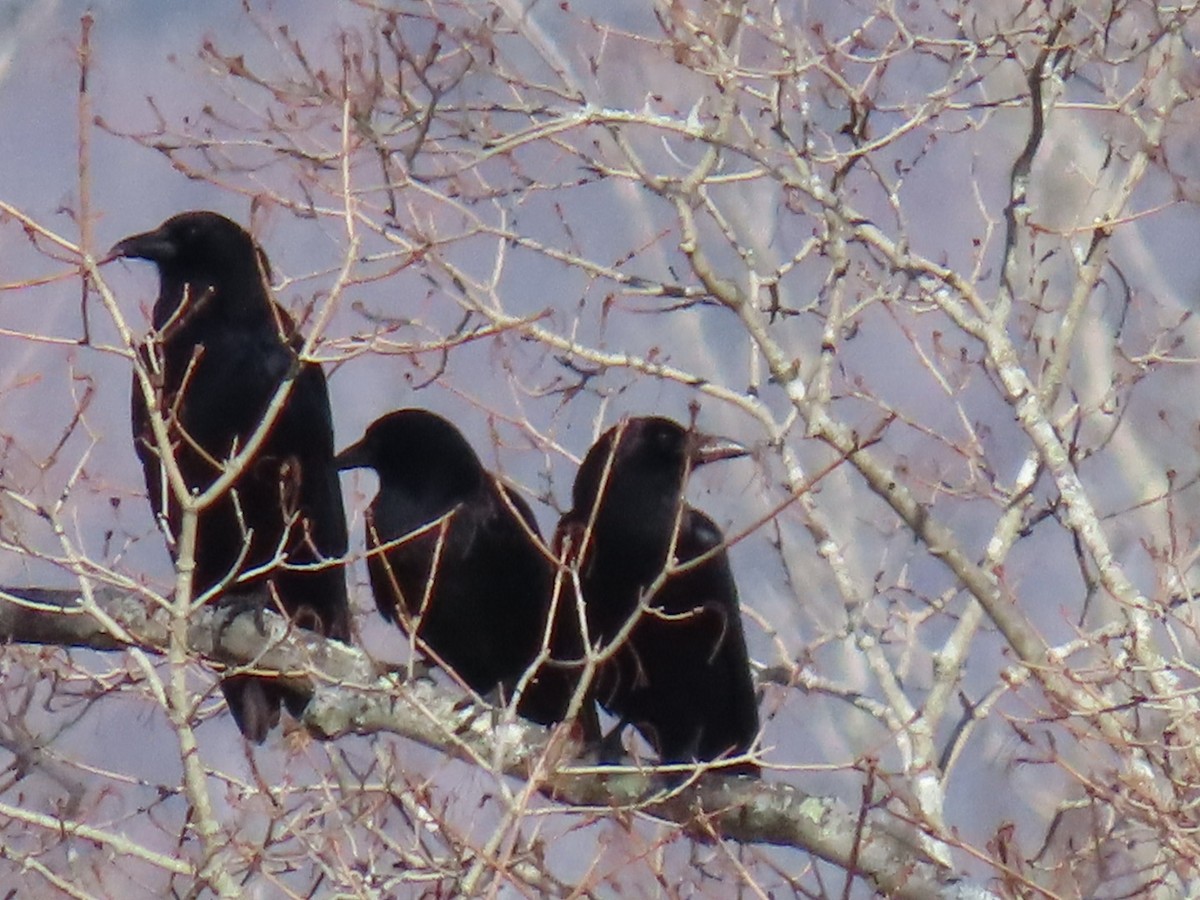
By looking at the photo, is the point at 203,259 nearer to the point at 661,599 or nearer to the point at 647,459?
the point at 647,459

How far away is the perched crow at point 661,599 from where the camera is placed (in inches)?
160

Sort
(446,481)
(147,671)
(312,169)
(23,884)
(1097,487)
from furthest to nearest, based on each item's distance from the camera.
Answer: (1097,487) → (23,884) → (312,169) → (446,481) → (147,671)

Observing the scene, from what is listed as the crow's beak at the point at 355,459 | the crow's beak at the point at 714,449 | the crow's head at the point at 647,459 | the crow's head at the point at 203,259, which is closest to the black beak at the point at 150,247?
the crow's head at the point at 203,259

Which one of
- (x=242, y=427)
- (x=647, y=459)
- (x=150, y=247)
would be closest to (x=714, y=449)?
(x=647, y=459)

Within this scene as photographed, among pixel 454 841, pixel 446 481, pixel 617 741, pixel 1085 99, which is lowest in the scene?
pixel 454 841

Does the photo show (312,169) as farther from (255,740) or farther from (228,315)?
(255,740)

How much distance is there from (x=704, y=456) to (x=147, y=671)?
1.49 meters

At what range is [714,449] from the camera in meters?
4.20

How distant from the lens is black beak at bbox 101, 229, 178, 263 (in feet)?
13.9

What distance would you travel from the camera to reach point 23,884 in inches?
318

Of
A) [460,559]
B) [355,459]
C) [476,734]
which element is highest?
[355,459]

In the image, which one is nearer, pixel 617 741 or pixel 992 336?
pixel 617 741

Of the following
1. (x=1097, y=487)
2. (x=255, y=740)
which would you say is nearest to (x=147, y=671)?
(x=255, y=740)

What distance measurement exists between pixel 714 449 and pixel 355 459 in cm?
93
